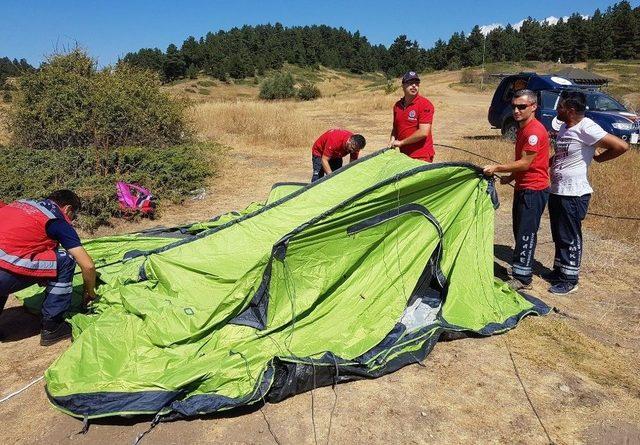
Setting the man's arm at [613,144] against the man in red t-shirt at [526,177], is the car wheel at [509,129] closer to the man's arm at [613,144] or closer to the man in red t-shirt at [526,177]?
the man's arm at [613,144]

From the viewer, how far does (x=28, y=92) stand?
34.5 feet

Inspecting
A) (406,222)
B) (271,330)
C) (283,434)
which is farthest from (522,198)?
(283,434)

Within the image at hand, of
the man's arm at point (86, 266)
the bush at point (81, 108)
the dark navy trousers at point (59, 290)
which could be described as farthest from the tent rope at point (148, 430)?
the bush at point (81, 108)

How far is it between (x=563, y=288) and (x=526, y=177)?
1.24 meters

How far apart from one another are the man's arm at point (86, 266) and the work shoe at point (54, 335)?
0.33m

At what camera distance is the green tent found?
3.28 meters

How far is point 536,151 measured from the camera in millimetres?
4508

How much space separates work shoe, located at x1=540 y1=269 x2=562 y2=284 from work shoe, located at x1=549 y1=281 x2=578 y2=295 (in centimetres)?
7

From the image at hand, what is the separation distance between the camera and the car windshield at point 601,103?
1157 cm

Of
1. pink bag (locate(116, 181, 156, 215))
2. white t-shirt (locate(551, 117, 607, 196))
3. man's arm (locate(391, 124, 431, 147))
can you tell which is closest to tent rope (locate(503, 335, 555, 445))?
white t-shirt (locate(551, 117, 607, 196))

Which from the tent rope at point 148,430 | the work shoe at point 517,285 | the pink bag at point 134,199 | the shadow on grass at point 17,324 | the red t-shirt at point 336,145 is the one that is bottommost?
the work shoe at point 517,285

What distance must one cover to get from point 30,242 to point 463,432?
329cm

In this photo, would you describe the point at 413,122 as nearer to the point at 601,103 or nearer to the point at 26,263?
the point at 26,263

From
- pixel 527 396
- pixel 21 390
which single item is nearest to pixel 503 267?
pixel 527 396
